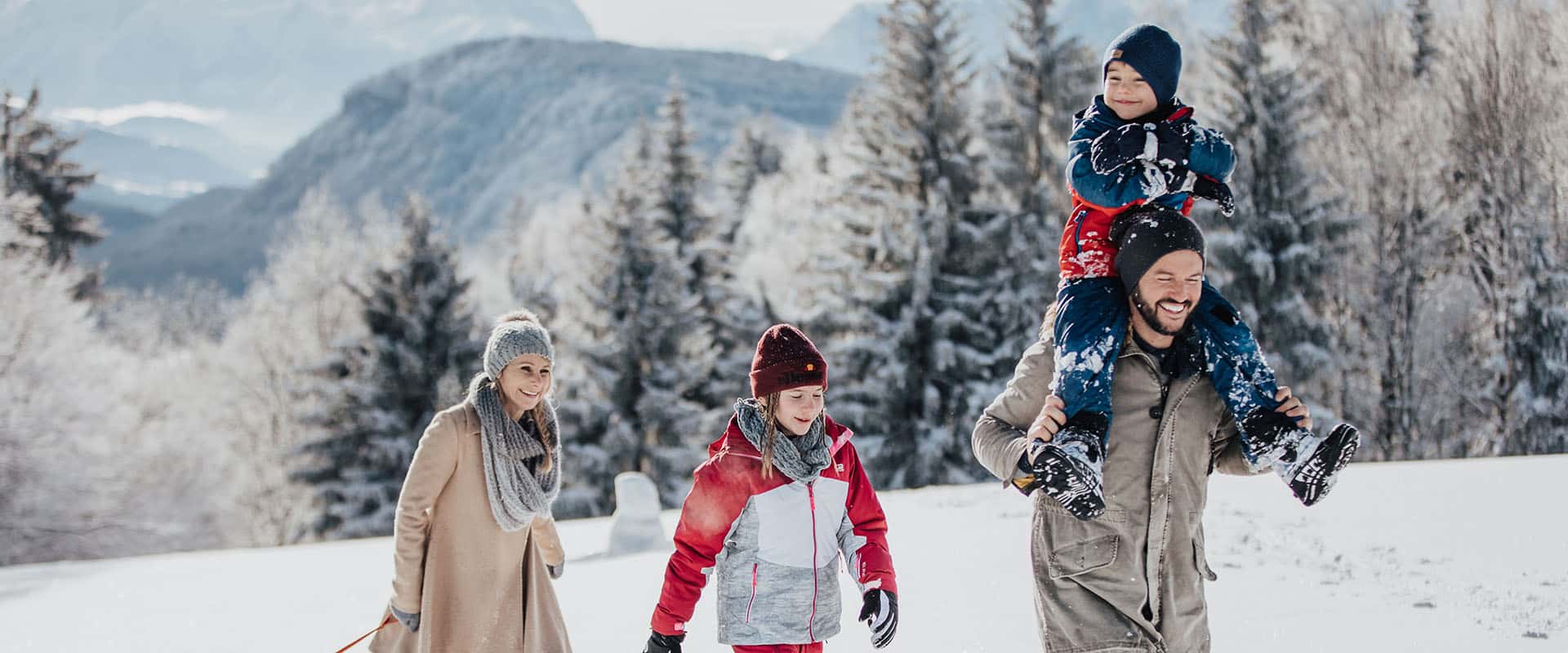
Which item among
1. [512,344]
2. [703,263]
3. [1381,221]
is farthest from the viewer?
[703,263]

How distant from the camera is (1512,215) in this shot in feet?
75.2

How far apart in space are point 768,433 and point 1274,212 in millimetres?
24839

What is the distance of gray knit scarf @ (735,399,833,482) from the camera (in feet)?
11.0

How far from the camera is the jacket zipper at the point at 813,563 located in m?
3.41

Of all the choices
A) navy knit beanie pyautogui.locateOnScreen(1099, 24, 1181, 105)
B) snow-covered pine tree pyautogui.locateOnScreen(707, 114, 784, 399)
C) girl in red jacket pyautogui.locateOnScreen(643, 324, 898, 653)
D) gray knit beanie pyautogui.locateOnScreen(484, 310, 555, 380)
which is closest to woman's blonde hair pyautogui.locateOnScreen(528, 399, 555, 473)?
gray knit beanie pyautogui.locateOnScreen(484, 310, 555, 380)

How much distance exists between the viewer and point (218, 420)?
35.1 metres

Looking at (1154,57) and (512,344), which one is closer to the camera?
(1154,57)

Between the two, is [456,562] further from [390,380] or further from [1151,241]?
[390,380]

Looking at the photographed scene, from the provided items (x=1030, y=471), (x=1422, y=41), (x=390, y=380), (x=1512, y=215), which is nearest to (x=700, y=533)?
(x=1030, y=471)

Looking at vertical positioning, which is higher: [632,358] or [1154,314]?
[1154,314]

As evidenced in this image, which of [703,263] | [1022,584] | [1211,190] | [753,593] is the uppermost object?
[703,263]

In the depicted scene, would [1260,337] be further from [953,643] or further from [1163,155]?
[1163,155]

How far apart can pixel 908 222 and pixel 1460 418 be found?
14.0m

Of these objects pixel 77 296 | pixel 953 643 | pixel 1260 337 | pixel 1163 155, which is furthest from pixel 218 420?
pixel 1163 155
